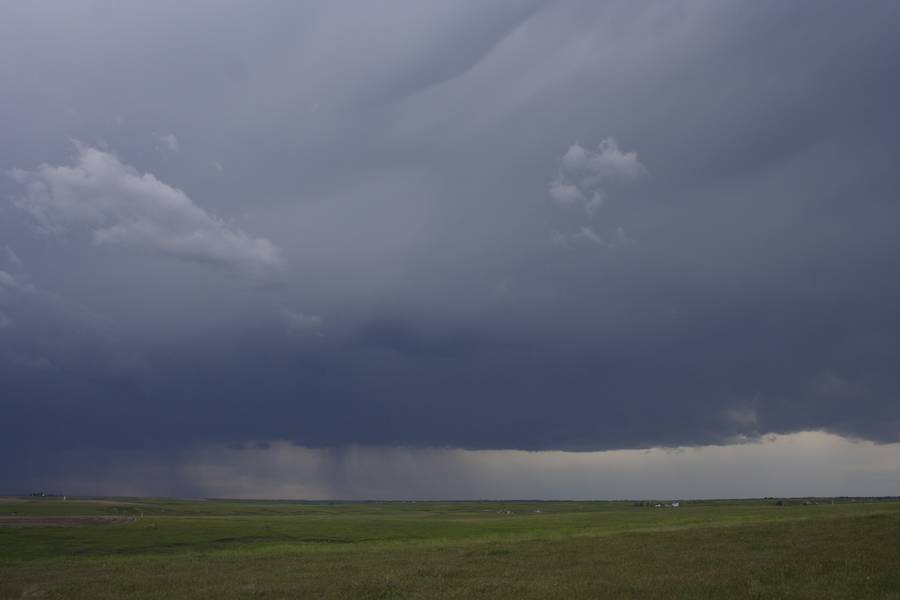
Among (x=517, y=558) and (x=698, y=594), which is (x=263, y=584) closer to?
(x=517, y=558)

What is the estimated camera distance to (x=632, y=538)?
5034 centimetres

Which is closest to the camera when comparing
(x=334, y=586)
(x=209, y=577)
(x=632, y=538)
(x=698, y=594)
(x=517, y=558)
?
(x=698, y=594)

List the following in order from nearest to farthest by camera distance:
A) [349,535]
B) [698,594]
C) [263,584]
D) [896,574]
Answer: [698,594]
[896,574]
[263,584]
[349,535]

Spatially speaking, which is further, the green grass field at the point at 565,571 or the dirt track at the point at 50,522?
the dirt track at the point at 50,522

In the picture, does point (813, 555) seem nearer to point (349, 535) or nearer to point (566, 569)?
point (566, 569)

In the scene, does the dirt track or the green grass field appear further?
the dirt track

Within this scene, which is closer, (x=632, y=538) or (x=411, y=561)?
(x=411, y=561)

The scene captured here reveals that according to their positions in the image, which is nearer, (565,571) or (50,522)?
(565,571)

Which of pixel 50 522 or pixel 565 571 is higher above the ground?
pixel 565 571

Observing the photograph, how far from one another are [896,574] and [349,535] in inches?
2904

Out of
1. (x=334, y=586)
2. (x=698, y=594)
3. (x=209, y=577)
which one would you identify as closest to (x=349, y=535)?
(x=209, y=577)

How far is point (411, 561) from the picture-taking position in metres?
41.7

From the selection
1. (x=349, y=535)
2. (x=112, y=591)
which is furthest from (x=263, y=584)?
(x=349, y=535)

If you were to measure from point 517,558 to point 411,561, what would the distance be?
20.2 ft
